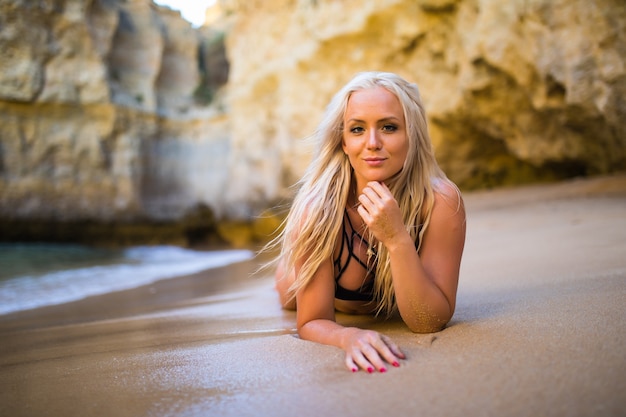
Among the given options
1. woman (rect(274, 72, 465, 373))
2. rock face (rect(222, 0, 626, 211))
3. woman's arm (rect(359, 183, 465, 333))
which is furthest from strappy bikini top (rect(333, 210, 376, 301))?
rock face (rect(222, 0, 626, 211))

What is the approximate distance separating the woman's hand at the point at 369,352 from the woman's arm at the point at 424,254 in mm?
199

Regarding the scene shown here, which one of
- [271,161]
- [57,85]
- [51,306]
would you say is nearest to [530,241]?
[51,306]

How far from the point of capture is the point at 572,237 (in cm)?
330

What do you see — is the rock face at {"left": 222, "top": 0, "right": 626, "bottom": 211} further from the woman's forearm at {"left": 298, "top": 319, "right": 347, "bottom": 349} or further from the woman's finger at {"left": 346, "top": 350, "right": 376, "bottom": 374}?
the woman's finger at {"left": 346, "top": 350, "right": 376, "bottom": 374}

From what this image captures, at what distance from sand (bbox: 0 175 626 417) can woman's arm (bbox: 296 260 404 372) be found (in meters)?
0.04

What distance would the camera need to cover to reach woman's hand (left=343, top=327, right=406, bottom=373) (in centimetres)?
122

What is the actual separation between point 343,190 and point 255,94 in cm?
1215

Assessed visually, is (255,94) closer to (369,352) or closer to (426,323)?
(426,323)

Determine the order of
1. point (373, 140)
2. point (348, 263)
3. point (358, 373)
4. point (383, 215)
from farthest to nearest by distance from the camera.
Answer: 1. point (348, 263)
2. point (373, 140)
3. point (383, 215)
4. point (358, 373)

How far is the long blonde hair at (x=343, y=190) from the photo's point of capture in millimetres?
1605

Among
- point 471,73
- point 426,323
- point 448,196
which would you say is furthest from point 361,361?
point 471,73

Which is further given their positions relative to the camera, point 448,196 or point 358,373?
point 448,196

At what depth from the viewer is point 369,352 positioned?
1256mm

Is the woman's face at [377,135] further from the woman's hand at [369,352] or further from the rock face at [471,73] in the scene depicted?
the rock face at [471,73]
